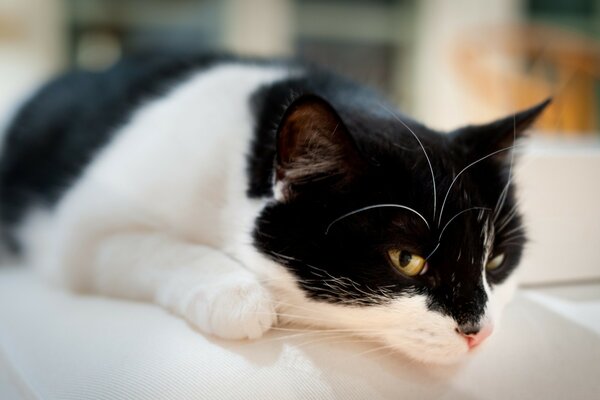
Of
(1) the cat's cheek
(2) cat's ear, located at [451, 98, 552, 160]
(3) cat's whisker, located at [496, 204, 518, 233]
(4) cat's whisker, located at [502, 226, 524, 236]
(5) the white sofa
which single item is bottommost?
(5) the white sofa

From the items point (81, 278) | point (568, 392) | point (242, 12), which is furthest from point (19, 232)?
point (242, 12)

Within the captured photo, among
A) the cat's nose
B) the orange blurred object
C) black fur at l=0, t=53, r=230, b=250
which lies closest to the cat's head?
the cat's nose

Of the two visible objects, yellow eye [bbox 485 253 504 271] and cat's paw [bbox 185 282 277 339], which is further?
yellow eye [bbox 485 253 504 271]

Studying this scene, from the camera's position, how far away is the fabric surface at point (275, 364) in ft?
2.36

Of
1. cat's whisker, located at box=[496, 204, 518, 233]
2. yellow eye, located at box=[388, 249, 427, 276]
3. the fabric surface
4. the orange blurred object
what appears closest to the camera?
the fabric surface

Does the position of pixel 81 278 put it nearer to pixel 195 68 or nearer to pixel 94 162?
pixel 94 162

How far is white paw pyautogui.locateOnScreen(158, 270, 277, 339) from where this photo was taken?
0.80m

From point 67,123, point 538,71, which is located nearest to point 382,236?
point 67,123

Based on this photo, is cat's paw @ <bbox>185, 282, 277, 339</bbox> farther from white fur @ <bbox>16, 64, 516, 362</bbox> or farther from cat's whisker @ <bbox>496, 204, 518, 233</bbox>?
cat's whisker @ <bbox>496, 204, 518, 233</bbox>

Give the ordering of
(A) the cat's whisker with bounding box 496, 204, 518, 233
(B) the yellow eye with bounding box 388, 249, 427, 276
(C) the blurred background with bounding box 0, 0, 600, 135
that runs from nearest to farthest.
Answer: (B) the yellow eye with bounding box 388, 249, 427, 276 < (A) the cat's whisker with bounding box 496, 204, 518, 233 < (C) the blurred background with bounding box 0, 0, 600, 135

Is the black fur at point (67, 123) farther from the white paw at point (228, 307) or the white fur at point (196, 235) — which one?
the white paw at point (228, 307)

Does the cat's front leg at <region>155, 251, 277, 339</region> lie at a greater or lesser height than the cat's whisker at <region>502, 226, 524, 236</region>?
lesser

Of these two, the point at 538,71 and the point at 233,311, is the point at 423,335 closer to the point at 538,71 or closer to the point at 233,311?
the point at 233,311

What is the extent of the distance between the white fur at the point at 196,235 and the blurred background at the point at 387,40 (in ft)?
8.18
